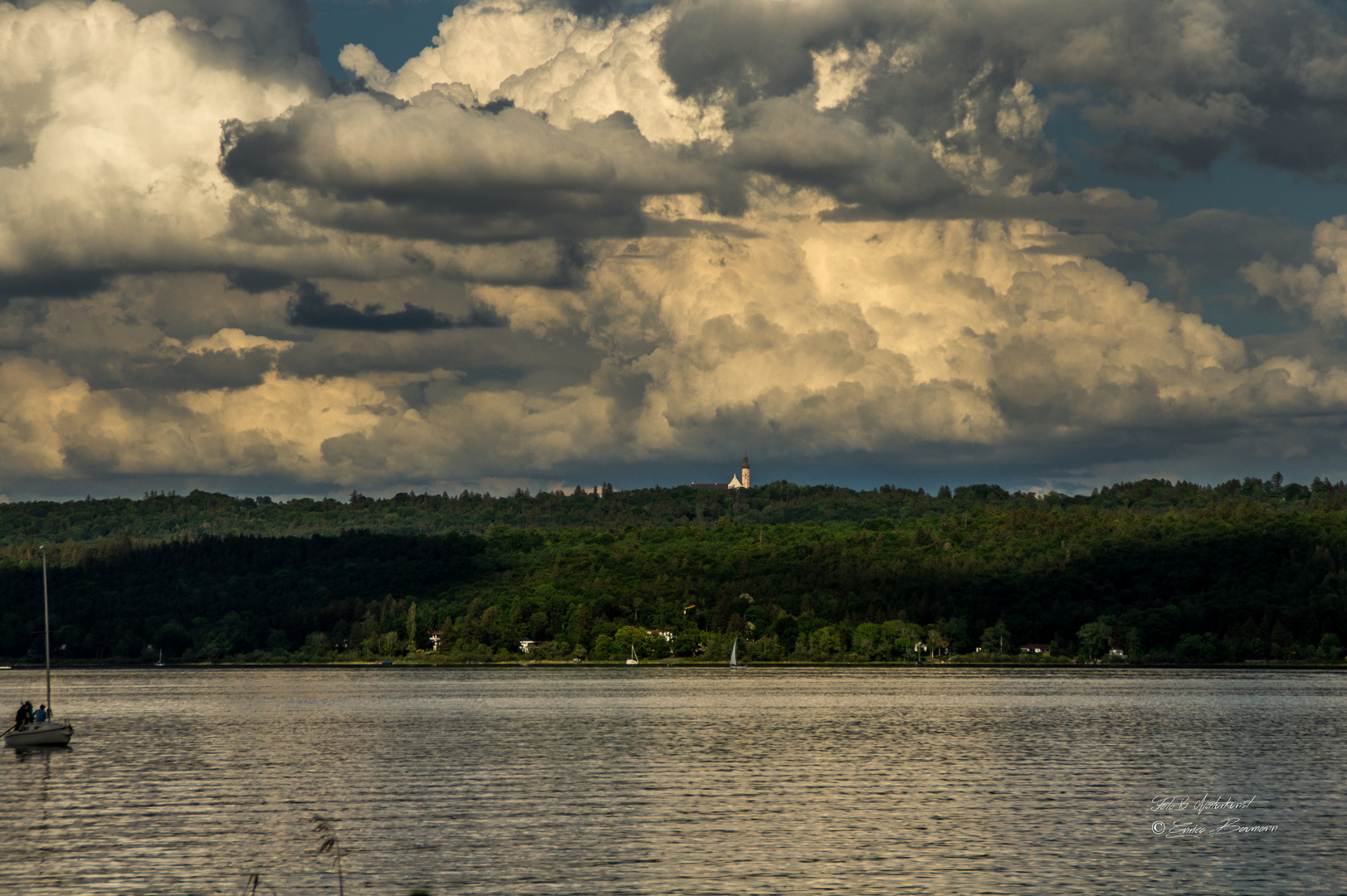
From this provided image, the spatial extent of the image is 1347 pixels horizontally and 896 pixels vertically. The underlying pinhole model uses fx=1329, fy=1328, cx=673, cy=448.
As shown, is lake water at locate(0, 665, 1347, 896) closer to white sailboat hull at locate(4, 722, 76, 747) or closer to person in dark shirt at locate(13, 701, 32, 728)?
white sailboat hull at locate(4, 722, 76, 747)

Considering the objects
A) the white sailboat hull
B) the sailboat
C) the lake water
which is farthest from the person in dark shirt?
the lake water

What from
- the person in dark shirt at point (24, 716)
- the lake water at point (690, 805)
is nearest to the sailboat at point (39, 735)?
the person in dark shirt at point (24, 716)

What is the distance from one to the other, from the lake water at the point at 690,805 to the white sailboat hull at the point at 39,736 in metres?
1.56

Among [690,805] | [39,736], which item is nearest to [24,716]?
[39,736]

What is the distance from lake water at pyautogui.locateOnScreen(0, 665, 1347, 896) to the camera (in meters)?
53.3

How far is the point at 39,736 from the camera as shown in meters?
105

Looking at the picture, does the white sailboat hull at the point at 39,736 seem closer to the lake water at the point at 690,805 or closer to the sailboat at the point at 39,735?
the sailboat at the point at 39,735

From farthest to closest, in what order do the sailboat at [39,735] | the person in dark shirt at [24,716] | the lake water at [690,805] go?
the person in dark shirt at [24,716], the sailboat at [39,735], the lake water at [690,805]

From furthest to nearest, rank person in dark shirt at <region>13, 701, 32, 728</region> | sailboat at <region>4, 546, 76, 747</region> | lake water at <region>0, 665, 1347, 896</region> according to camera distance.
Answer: person in dark shirt at <region>13, 701, 32, 728</region>
sailboat at <region>4, 546, 76, 747</region>
lake water at <region>0, 665, 1347, 896</region>

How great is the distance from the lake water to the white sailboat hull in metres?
1.56

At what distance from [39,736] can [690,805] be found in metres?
61.1

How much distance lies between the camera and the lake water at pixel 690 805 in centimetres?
5328

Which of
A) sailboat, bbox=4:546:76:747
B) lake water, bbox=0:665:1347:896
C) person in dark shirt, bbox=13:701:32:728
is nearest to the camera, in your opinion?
lake water, bbox=0:665:1347:896

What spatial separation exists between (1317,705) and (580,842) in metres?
120
